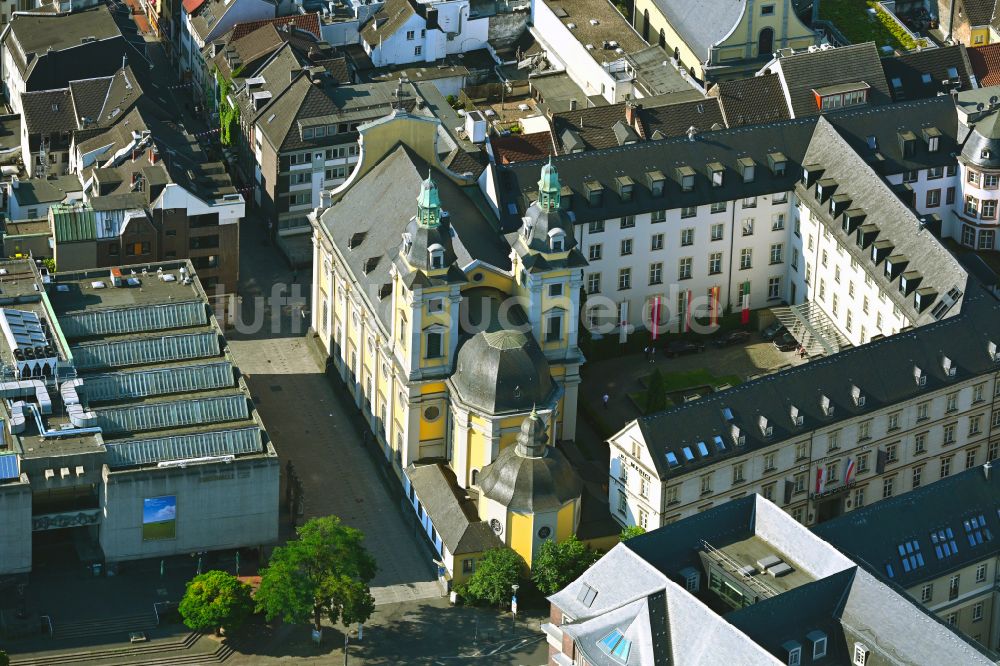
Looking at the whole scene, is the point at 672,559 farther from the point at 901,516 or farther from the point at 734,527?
the point at 901,516

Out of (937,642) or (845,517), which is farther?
(845,517)

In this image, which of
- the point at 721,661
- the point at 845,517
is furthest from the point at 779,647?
the point at 845,517

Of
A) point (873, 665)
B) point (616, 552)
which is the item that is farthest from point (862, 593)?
point (616, 552)

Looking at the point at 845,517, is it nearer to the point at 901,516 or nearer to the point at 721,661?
the point at 901,516

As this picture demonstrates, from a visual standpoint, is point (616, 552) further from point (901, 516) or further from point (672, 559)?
point (901, 516)

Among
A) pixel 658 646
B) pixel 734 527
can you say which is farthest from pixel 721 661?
pixel 734 527

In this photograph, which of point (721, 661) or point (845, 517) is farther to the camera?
point (845, 517)

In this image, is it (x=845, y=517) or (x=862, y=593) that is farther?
(x=845, y=517)
